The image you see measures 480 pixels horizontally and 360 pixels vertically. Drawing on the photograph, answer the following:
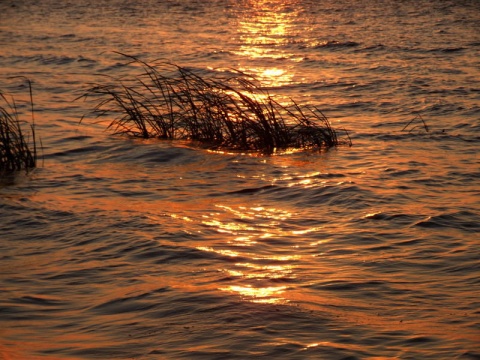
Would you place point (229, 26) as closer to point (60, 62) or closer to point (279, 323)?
point (60, 62)

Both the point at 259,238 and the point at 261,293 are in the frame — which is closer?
the point at 261,293

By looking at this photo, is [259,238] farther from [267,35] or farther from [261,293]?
[267,35]

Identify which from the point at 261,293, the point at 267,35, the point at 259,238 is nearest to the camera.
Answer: the point at 261,293

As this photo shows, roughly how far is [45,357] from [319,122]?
818 centimetres

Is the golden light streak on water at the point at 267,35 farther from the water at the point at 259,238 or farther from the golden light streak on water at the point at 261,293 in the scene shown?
the golden light streak on water at the point at 261,293

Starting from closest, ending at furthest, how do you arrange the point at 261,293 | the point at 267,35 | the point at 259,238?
the point at 261,293 < the point at 259,238 < the point at 267,35

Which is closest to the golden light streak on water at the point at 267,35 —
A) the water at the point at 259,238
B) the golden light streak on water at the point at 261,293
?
the water at the point at 259,238

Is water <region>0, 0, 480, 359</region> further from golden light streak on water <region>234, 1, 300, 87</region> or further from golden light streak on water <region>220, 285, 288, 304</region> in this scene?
golden light streak on water <region>234, 1, 300, 87</region>

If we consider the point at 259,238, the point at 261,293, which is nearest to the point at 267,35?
the point at 259,238

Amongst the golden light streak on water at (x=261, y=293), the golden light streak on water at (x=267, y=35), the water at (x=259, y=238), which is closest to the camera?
the water at (x=259, y=238)

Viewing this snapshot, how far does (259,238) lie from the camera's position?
7844 millimetres

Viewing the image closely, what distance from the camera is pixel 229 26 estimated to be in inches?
1020

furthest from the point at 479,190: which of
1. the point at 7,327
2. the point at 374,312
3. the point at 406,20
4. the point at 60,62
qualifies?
the point at 406,20

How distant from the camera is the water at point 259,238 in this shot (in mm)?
5844
